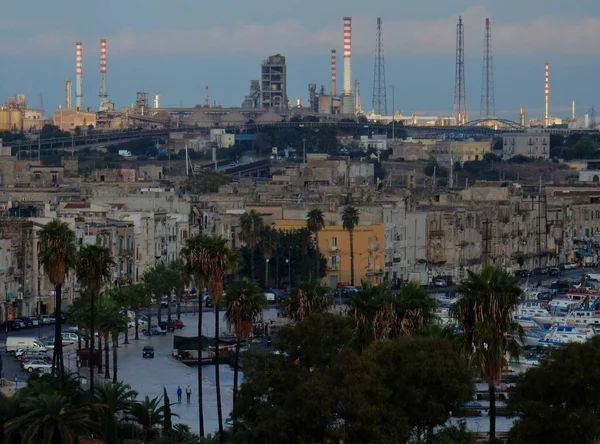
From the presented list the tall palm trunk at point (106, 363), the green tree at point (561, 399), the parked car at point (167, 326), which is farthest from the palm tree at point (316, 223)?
the green tree at point (561, 399)

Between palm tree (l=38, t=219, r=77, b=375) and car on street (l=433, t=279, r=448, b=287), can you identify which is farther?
car on street (l=433, t=279, r=448, b=287)

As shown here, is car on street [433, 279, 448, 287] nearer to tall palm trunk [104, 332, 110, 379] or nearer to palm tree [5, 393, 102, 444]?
tall palm trunk [104, 332, 110, 379]

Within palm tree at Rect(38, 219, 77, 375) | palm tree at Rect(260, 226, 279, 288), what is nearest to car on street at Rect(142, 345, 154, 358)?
palm tree at Rect(38, 219, 77, 375)

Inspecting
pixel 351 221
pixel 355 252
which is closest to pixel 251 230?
pixel 351 221

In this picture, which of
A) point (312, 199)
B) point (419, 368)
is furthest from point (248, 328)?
point (312, 199)

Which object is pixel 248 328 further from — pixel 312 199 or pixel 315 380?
pixel 312 199

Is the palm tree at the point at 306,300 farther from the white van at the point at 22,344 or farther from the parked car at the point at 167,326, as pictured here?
the parked car at the point at 167,326
